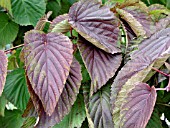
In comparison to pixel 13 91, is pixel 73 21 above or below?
above

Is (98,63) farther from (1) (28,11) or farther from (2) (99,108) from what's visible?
(1) (28,11)

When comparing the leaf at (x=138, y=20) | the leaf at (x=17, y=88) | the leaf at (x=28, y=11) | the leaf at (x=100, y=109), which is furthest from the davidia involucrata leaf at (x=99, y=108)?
the leaf at (x=28, y=11)

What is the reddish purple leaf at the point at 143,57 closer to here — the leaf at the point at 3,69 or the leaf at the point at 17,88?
the leaf at the point at 3,69

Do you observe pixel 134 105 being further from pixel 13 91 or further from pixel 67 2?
pixel 67 2

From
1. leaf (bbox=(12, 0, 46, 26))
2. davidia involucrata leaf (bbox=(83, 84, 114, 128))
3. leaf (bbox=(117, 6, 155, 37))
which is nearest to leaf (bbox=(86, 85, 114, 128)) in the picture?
davidia involucrata leaf (bbox=(83, 84, 114, 128))

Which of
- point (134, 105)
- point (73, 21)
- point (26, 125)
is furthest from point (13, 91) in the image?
point (134, 105)

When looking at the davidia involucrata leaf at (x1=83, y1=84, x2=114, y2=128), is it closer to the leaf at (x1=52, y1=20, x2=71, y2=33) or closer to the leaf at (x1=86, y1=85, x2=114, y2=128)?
the leaf at (x1=86, y1=85, x2=114, y2=128)
